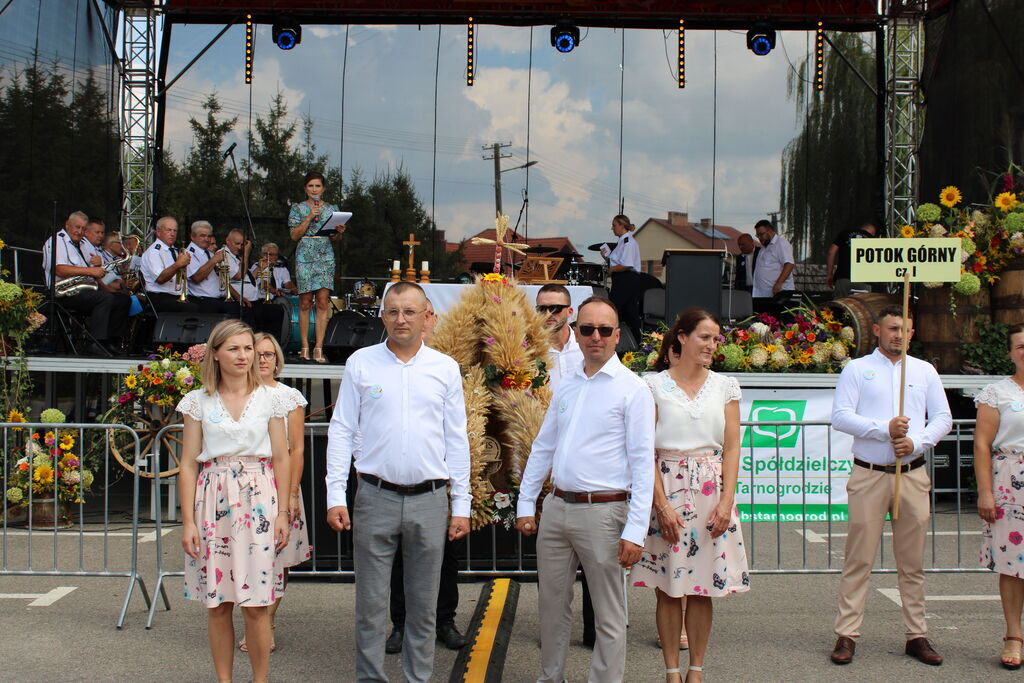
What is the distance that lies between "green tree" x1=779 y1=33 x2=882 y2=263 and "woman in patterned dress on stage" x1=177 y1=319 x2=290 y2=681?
12.4 m

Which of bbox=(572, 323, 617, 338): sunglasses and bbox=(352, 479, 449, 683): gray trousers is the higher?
bbox=(572, 323, 617, 338): sunglasses

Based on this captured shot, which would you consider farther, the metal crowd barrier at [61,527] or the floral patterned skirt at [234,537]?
the metal crowd barrier at [61,527]

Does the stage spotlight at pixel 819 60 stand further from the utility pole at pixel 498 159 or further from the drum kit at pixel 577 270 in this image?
the utility pole at pixel 498 159

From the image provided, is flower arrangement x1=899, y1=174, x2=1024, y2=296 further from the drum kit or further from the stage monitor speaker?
the drum kit

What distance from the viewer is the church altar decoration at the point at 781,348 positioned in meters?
9.74

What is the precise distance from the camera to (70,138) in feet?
43.0

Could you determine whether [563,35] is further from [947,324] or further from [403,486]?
[403,486]

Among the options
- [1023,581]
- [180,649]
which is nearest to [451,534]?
[180,649]

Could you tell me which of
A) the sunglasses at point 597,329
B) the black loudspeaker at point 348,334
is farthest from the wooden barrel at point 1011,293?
the sunglasses at point 597,329

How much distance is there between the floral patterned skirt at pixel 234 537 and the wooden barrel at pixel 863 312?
7.27m

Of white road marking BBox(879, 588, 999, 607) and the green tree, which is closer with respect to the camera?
white road marking BBox(879, 588, 999, 607)

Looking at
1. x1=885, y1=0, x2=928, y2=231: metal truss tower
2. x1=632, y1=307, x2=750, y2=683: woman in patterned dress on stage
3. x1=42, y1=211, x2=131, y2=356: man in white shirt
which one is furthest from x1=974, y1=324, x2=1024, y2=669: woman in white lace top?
x1=885, y1=0, x2=928, y2=231: metal truss tower

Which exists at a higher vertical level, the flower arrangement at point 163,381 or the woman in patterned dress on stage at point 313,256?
the woman in patterned dress on stage at point 313,256

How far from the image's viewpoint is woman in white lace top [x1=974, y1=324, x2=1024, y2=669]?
493 cm
